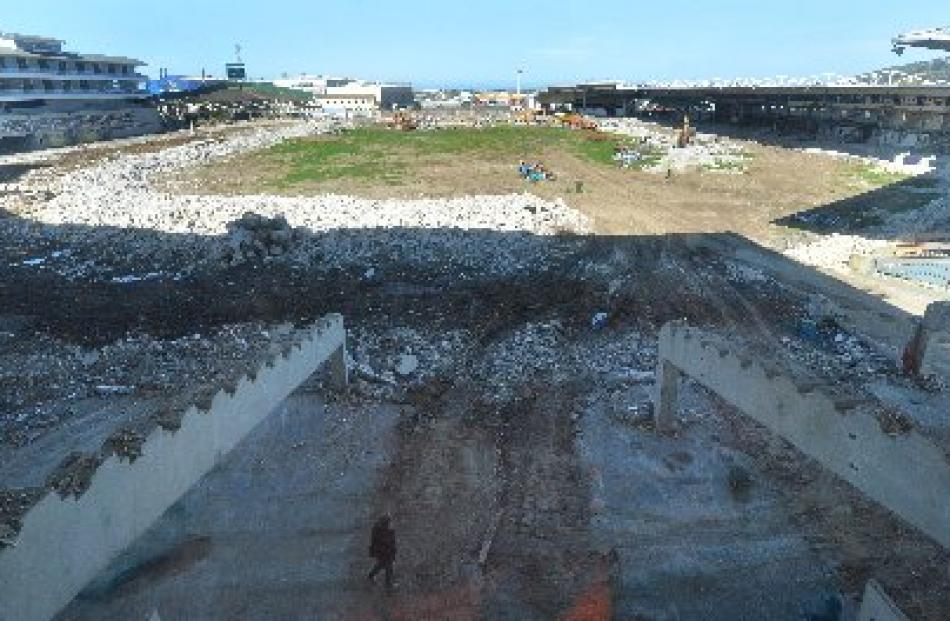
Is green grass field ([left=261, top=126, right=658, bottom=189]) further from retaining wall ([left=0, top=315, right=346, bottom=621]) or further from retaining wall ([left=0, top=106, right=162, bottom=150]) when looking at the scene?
retaining wall ([left=0, top=315, right=346, bottom=621])

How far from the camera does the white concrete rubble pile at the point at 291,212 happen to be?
2380 cm

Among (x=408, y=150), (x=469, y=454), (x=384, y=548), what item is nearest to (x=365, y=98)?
(x=408, y=150)

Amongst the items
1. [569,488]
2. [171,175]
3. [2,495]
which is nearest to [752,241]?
[569,488]

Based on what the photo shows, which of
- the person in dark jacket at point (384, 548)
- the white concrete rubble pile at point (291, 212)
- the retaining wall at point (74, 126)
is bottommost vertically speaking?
the person in dark jacket at point (384, 548)

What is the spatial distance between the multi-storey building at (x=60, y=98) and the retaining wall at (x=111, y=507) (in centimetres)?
4590

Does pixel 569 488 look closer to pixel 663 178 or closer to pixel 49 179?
pixel 663 178

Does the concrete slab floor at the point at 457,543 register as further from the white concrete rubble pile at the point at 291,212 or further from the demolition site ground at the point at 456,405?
the white concrete rubble pile at the point at 291,212

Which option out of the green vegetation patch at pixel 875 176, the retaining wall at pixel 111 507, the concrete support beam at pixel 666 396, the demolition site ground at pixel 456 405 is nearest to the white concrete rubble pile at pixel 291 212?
the demolition site ground at pixel 456 405

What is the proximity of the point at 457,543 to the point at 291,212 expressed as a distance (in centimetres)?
1860

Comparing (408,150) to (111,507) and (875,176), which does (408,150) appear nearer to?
(875,176)

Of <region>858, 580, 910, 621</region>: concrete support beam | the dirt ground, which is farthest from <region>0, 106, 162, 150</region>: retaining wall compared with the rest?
<region>858, 580, 910, 621</region>: concrete support beam

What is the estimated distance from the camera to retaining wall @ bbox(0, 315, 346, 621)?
526 centimetres

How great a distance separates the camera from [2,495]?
19.9 ft

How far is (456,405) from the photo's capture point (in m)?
12.6
